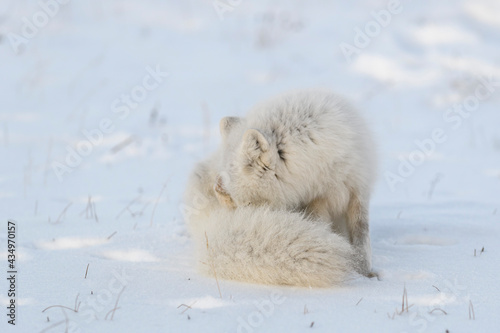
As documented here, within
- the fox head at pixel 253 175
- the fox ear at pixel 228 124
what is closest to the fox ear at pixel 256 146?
the fox head at pixel 253 175

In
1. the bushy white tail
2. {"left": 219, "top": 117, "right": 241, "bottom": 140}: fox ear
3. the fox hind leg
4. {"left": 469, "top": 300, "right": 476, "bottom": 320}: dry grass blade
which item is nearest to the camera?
{"left": 469, "top": 300, "right": 476, "bottom": 320}: dry grass blade

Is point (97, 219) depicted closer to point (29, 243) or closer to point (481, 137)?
point (29, 243)

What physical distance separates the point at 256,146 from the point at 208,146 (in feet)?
14.9

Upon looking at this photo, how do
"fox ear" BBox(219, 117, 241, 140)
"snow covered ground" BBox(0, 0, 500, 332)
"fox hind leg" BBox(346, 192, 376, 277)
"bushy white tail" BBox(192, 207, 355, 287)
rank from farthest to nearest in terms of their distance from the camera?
"fox ear" BBox(219, 117, 241, 140)
"fox hind leg" BBox(346, 192, 376, 277)
"bushy white tail" BBox(192, 207, 355, 287)
"snow covered ground" BBox(0, 0, 500, 332)

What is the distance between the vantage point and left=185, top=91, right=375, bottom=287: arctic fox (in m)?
2.81

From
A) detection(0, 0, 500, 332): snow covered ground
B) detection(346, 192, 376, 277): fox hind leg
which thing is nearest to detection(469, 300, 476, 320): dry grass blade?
detection(0, 0, 500, 332): snow covered ground

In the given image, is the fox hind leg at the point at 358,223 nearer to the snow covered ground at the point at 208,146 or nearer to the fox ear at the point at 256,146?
the snow covered ground at the point at 208,146

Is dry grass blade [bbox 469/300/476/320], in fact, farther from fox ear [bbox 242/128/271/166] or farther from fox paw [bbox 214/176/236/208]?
fox paw [bbox 214/176/236/208]

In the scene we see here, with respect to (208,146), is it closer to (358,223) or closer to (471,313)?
(358,223)

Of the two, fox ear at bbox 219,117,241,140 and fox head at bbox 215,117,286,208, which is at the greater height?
fox ear at bbox 219,117,241,140

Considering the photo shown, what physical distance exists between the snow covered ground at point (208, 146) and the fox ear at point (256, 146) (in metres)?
0.81

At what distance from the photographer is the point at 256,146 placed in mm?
3256

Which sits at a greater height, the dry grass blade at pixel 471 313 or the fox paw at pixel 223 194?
the fox paw at pixel 223 194

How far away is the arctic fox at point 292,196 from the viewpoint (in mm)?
2812
